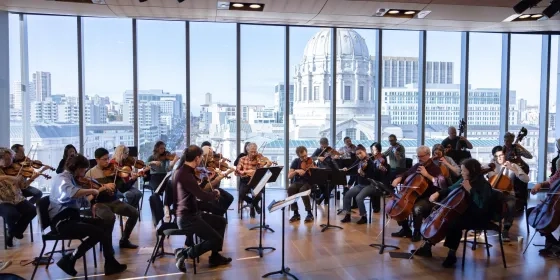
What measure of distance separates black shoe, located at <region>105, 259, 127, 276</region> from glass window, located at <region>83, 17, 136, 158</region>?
4.53 meters

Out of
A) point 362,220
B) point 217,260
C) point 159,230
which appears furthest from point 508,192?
point 159,230

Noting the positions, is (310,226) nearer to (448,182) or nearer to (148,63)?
(448,182)

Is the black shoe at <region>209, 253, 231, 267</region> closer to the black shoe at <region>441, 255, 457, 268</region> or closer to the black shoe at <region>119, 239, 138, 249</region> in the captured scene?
the black shoe at <region>119, 239, 138, 249</region>

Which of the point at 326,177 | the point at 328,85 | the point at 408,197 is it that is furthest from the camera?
the point at 328,85

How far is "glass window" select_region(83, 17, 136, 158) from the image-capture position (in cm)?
844

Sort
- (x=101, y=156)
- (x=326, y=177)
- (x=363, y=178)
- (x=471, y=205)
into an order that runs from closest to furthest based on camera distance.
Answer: (x=471, y=205)
(x=101, y=156)
(x=326, y=177)
(x=363, y=178)

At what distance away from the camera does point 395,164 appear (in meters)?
7.66

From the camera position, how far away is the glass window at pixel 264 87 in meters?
9.05

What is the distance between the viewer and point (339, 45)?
929 centimetres

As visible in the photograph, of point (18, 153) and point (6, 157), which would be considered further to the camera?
point (18, 153)

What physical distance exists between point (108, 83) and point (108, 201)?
13.5ft

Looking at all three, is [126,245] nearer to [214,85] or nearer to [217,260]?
[217,260]

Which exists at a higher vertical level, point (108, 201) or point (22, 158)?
point (22, 158)

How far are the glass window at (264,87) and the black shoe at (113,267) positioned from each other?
4.74m
